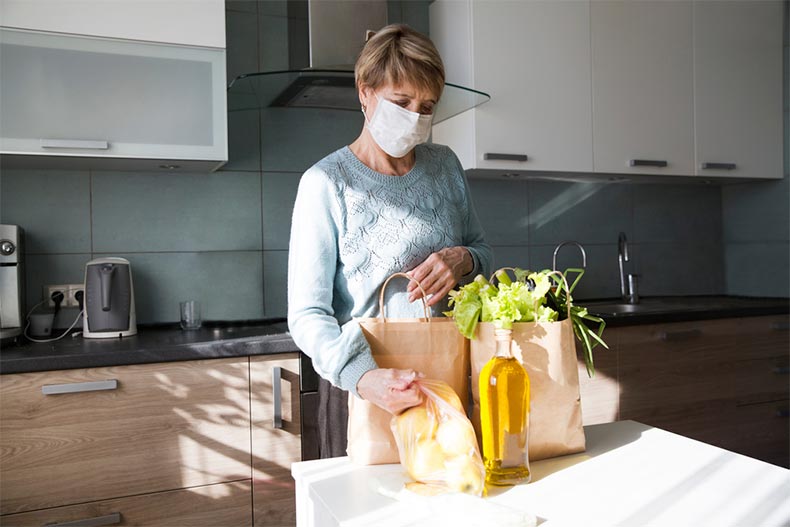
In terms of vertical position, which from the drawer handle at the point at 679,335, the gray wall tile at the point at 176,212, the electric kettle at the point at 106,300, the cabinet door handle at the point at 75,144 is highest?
the cabinet door handle at the point at 75,144

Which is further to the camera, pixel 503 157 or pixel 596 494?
pixel 503 157

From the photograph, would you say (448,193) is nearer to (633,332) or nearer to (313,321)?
(313,321)

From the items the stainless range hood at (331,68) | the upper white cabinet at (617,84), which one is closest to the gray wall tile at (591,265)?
the upper white cabinet at (617,84)

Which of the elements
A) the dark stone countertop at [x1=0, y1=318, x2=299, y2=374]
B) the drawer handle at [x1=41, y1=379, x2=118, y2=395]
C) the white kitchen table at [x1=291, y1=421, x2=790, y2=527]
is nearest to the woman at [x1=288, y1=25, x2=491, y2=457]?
the white kitchen table at [x1=291, y1=421, x2=790, y2=527]

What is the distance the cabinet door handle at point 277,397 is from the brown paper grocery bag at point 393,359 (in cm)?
99

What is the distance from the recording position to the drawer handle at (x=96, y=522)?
6.11 feet

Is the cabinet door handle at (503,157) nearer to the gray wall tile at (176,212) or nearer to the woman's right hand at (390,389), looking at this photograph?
the gray wall tile at (176,212)

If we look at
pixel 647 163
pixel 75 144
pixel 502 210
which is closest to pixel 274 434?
pixel 75 144

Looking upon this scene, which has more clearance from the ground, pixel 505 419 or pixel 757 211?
pixel 757 211

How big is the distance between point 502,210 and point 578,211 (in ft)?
1.28

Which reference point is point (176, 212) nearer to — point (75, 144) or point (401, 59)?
point (75, 144)

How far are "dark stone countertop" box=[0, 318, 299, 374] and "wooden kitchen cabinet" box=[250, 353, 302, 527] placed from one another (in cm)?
5

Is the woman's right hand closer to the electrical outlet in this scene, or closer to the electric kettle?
the electric kettle

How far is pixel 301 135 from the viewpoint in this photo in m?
2.68
